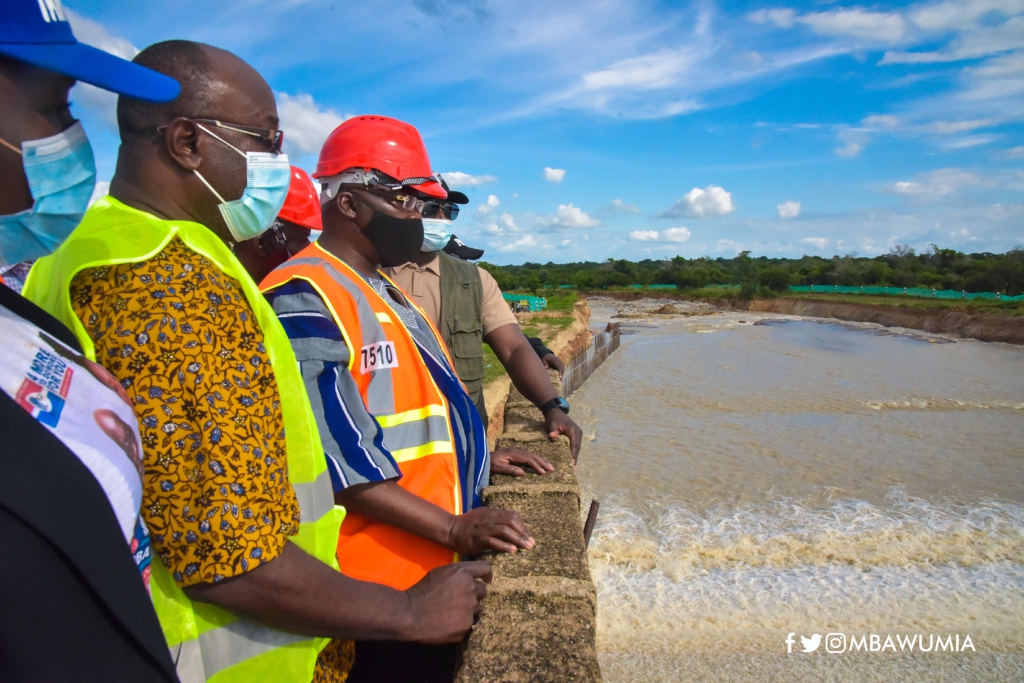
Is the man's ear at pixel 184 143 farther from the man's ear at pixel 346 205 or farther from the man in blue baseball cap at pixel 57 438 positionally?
the man's ear at pixel 346 205

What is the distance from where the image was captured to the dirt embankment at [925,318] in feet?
115

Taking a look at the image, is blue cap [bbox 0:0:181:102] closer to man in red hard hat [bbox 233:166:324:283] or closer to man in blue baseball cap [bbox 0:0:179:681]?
man in blue baseball cap [bbox 0:0:179:681]

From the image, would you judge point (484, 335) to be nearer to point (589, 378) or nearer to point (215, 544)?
point (215, 544)

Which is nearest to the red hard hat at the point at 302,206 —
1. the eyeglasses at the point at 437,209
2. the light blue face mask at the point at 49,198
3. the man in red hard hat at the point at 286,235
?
the man in red hard hat at the point at 286,235

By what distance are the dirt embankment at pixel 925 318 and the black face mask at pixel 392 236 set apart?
41968 mm

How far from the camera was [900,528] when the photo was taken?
10.2 meters

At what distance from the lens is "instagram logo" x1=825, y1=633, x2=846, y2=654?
7.36m

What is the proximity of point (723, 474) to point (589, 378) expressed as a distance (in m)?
11.2

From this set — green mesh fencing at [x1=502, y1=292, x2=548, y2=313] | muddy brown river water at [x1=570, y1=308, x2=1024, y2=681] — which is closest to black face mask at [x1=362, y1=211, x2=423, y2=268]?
muddy brown river water at [x1=570, y1=308, x2=1024, y2=681]

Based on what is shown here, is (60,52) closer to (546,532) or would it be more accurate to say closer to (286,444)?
(286,444)

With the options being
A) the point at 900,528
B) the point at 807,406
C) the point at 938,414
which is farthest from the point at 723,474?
the point at 938,414

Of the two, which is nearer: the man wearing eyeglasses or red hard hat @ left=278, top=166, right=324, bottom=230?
the man wearing eyeglasses

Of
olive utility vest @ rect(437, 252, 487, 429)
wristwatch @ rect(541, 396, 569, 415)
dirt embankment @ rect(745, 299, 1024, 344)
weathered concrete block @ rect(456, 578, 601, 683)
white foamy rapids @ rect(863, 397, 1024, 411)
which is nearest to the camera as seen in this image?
weathered concrete block @ rect(456, 578, 601, 683)

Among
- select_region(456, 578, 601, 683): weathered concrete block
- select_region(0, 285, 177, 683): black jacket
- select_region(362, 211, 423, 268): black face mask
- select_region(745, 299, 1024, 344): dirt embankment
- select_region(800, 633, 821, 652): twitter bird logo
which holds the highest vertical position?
select_region(362, 211, 423, 268): black face mask
